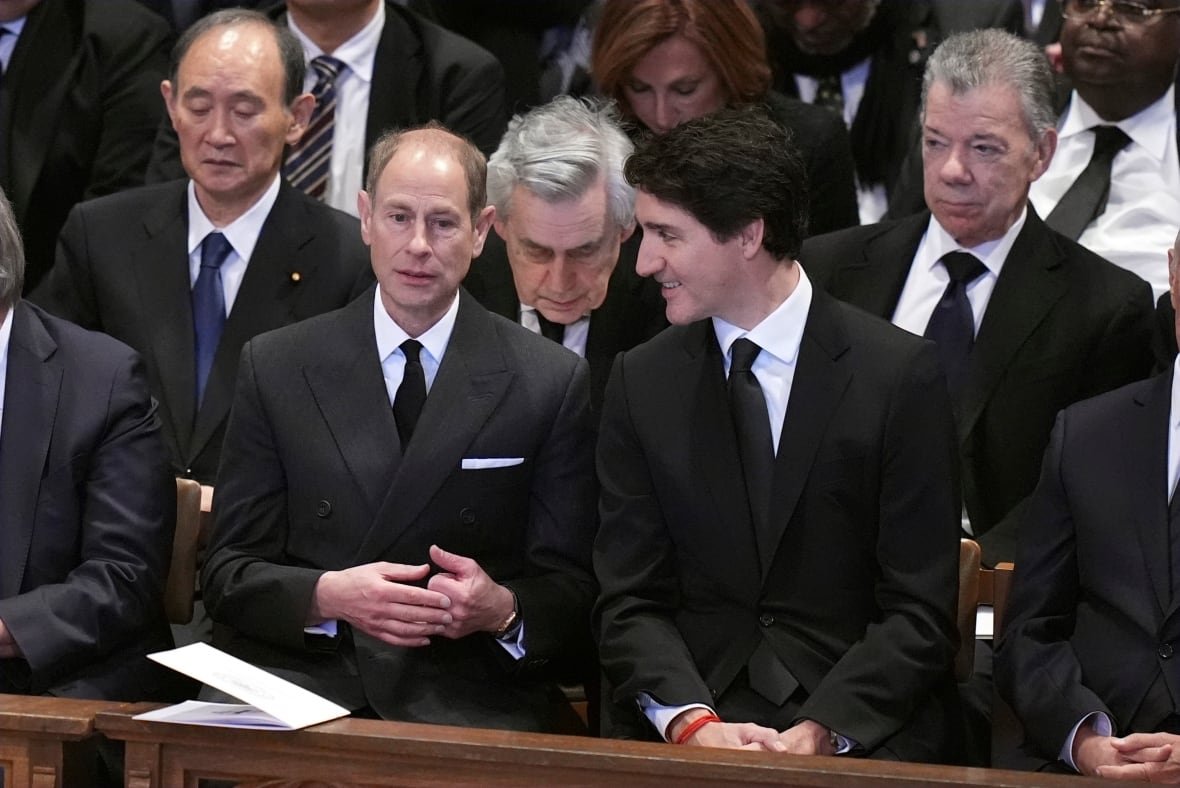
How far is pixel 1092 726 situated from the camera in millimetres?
3035

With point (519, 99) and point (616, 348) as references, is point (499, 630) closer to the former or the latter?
point (616, 348)

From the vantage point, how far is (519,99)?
4961mm

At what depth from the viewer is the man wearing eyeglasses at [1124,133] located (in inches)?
172

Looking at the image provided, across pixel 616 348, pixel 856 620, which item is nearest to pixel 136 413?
pixel 616 348

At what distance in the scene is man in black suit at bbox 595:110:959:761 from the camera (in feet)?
10.4

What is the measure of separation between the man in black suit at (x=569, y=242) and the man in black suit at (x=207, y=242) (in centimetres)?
39

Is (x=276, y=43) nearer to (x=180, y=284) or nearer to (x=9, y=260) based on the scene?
(x=180, y=284)

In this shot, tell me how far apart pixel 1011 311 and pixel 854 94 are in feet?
4.17

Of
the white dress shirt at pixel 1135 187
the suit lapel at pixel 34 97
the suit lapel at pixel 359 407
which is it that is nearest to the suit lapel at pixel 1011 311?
the white dress shirt at pixel 1135 187

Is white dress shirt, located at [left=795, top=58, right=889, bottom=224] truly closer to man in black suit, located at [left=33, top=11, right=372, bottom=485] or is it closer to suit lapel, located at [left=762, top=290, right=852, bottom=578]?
man in black suit, located at [left=33, top=11, right=372, bottom=485]

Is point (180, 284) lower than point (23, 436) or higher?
higher

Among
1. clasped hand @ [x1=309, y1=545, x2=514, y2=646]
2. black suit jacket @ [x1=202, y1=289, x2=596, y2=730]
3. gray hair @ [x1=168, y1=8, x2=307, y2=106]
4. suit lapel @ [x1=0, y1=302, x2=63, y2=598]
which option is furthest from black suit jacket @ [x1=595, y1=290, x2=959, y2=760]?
gray hair @ [x1=168, y1=8, x2=307, y2=106]

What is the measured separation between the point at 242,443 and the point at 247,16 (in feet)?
4.50

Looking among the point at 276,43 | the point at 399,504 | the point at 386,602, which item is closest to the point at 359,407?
the point at 399,504
